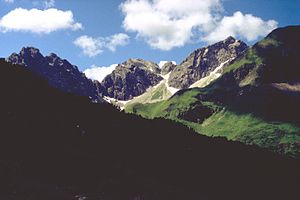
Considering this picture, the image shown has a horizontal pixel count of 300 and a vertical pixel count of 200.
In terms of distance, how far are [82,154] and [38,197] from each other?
58822 millimetres

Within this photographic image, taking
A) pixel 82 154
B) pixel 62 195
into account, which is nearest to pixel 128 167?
pixel 82 154

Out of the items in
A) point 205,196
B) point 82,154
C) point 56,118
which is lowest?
point 205,196

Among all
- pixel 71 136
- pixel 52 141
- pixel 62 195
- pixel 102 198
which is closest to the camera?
pixel 62 195

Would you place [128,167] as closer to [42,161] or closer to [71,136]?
[71,136]

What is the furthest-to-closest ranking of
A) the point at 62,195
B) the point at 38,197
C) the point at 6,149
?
the point at 6,149, the point at 62,195, the point at 38,197

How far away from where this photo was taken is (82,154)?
16450 centimetres

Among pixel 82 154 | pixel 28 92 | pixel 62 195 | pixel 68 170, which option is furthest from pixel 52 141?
pixel 62 195

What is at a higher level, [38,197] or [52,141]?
[52,141]

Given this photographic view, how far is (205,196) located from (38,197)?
88550 mm

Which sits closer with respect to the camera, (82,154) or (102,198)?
(102,198)

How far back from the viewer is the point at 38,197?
105750mm

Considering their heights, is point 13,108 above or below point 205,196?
above

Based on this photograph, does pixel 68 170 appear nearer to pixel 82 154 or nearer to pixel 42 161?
pixel 42 161

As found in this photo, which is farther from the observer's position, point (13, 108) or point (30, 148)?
point (13, 108)
